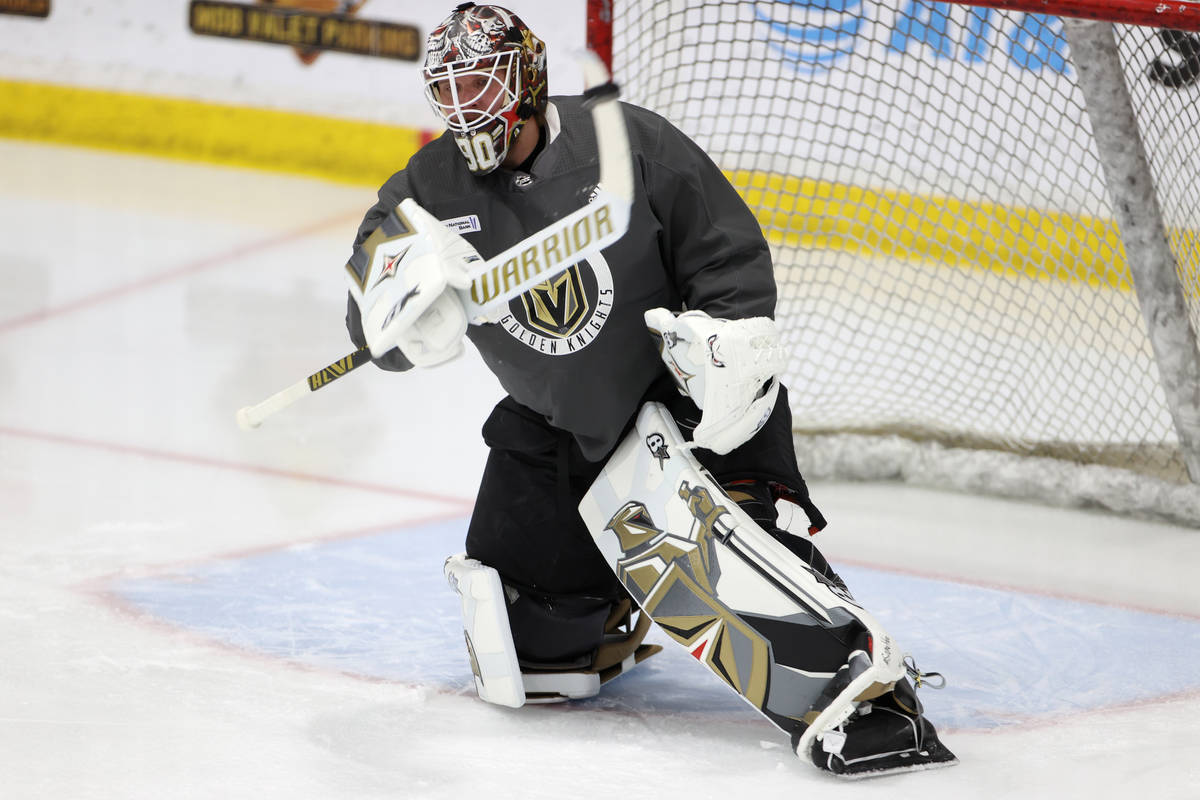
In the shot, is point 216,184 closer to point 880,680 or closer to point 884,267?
point 884,267

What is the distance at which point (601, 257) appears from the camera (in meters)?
2.25

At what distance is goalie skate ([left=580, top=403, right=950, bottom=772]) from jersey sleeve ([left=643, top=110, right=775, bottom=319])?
0.71 feet

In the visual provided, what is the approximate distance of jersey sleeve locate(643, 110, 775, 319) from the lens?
2.24 metres

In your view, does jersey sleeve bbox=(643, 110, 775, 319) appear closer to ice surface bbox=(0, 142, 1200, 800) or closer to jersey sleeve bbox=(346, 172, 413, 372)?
jersey sleeve bbox=(346, 172, 413, 372)

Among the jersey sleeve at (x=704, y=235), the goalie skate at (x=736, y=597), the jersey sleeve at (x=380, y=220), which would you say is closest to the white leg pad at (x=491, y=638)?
the goalie skate at (x=736, y=597)

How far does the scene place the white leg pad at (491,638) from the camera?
2402 mm

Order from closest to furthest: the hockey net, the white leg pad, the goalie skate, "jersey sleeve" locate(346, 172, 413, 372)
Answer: the goalie skate, "jersey sleeve" locate(346, 172, 413, 372), the white leg pad, the hockey net

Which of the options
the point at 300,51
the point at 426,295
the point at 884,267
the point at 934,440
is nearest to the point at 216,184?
the point at 300,51

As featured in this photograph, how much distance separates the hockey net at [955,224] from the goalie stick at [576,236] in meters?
1.29

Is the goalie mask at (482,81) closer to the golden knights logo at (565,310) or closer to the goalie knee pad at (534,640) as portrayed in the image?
the golden knights logo at (565,310)

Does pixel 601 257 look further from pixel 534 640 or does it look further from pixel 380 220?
pixel 534 640

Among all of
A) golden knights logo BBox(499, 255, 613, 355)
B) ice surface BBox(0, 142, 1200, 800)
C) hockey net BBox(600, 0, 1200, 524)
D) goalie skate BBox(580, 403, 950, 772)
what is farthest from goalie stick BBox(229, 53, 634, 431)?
hockey net BBox(600, 0, 1200, 524)

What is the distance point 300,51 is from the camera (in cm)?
655

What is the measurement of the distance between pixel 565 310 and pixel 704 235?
0.22 metres
